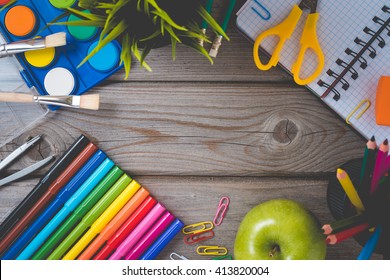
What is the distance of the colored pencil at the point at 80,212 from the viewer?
36.7 inches

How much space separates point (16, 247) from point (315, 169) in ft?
1.75

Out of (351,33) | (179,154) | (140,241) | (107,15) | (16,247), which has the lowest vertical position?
(16,247)

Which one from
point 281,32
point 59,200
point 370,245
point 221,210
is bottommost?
point 59,200

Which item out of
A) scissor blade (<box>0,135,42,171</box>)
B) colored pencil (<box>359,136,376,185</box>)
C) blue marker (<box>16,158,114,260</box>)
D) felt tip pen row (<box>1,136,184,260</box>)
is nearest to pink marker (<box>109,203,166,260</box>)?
felt tip pen row (<box>1,136,184,260</box>)

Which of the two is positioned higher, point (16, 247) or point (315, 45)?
point (315, 45)

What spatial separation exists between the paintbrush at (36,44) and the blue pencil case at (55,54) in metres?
0.03

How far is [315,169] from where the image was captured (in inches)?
37.1

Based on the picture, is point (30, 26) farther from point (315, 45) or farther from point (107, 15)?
Result: point (315, 45)

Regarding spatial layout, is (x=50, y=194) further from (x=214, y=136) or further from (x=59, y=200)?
(x=214, y=136)

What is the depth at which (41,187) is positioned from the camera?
0.93m

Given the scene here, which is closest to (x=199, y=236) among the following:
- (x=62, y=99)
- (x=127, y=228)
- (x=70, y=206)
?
(x=127, y=228)

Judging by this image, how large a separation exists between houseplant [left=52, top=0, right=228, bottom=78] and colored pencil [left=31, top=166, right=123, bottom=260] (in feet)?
0.75

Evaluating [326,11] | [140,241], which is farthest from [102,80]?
[326,11]

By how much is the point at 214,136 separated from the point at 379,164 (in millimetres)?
294
